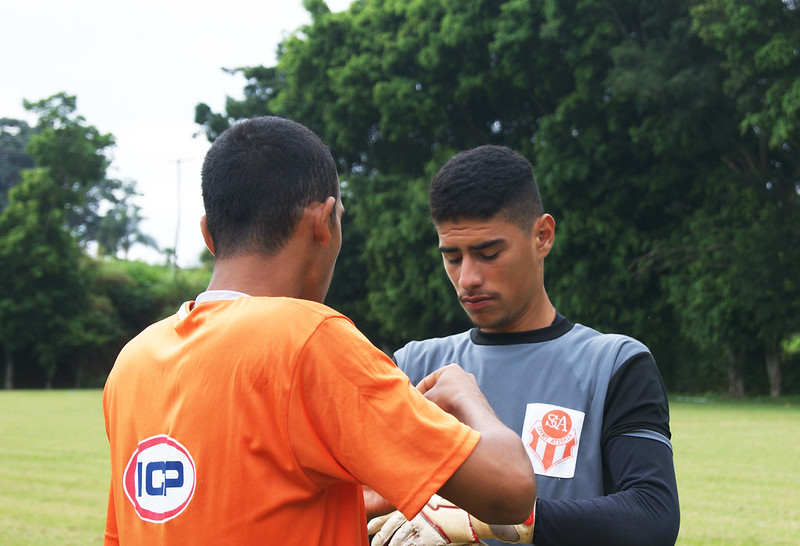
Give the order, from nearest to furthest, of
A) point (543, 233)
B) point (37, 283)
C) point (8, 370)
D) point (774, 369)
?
point (543, 233), point (774, 369), point (8, 370), point (37, 283)

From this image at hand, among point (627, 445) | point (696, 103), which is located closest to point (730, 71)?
point (696, 103)

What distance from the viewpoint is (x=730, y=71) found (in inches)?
898

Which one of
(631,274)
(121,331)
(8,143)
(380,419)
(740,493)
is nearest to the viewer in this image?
(380,419)

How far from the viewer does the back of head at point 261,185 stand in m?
1.86

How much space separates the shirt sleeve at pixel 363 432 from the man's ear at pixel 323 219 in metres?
0.31

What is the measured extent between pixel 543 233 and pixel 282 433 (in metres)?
1.64

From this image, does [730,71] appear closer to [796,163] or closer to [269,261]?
[796,163]

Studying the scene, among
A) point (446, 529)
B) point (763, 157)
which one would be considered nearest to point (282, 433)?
point (446, 529)

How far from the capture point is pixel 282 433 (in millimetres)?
1641

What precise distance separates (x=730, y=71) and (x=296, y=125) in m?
23.1

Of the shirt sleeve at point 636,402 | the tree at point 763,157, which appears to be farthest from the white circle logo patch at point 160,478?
the tree at point 763,157

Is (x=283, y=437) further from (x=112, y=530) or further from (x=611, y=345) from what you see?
(x=611, y=345)

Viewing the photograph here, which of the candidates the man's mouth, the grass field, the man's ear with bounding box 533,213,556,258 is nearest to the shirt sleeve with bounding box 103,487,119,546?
the man's mouth

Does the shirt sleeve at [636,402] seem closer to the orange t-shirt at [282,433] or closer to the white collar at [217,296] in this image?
the orange t-shirt at [282,433]
